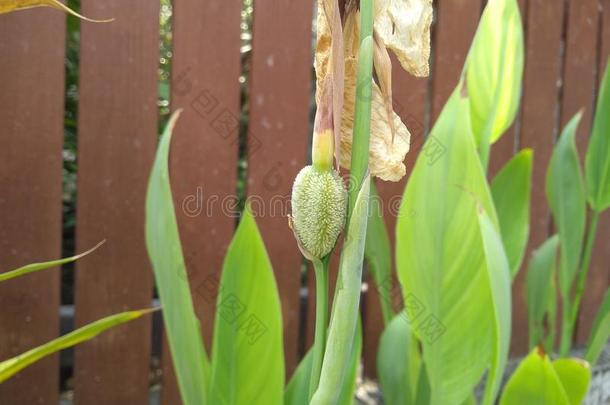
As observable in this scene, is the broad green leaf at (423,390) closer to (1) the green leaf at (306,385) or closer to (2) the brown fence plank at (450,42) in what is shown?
(1) the green leaf at (306,385)

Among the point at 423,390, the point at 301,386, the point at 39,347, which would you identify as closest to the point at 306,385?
the point at 301,386

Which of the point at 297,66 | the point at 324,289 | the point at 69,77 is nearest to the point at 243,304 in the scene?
the point at 324,289

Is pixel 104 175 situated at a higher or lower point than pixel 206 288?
higher

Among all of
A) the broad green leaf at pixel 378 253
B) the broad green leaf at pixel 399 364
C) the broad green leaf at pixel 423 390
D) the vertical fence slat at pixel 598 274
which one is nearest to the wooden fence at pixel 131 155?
the broad green leaf at pixel 378 253

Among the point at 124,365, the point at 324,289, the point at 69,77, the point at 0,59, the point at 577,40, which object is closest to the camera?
the point at 324,289

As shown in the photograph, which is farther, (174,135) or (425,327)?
(174,135)

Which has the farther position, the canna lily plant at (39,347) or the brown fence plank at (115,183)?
the brown fence plank at (115,183)

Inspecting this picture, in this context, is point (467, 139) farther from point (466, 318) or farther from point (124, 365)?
point (124, 365)
